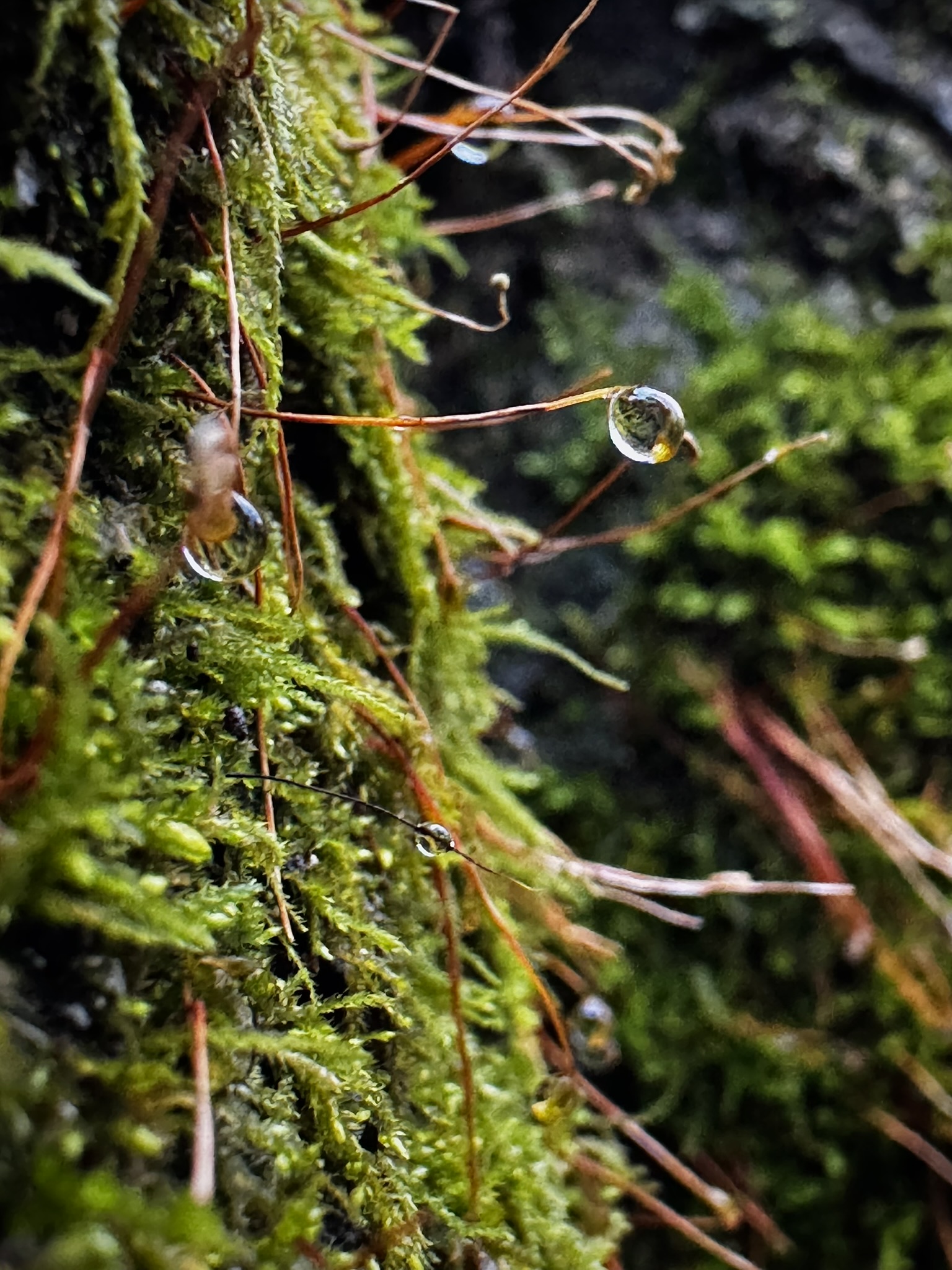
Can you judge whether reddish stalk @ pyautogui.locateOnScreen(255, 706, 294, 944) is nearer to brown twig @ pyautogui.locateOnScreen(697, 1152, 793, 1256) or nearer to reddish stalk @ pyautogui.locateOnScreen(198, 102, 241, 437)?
reddish stalk @ pyautogui.locateOnScreen(198, 102, 241, 437)

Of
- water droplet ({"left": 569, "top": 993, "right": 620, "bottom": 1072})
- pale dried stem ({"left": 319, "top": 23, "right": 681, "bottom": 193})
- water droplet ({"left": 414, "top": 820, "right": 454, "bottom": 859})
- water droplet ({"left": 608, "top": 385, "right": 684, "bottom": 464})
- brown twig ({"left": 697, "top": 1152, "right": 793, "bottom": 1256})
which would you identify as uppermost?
pale dried stem ({"left": 319, "top": 23, "right": 681, "bottom": 193})

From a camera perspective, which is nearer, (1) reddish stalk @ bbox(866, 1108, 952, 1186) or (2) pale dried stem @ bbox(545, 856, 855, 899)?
(2) pale dried stem @ bbox(545, 856, 855, 899)

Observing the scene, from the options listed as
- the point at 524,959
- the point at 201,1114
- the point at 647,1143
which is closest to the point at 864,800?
the point at 647,1143

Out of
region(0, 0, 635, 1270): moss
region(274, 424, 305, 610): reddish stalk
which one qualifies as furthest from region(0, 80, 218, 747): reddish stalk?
region(274, 424, 305, 610): reddish stalk

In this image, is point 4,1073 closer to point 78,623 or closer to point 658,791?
point 78,623

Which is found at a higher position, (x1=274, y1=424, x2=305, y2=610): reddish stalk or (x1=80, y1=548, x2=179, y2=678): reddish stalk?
(x1=274, y1=424, x2=305, y2=610): reddish stalk

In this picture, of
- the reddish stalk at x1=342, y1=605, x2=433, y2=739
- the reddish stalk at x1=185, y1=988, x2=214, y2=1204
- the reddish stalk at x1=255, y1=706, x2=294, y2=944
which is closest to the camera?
the reddish stalk at x1=185, y1=988, x2=214, y2=1204

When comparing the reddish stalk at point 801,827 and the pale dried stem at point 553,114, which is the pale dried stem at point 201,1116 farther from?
Answer: the reddish stalk at point 801,827

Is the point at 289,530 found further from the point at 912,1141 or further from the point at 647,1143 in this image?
the point at 912,1141
